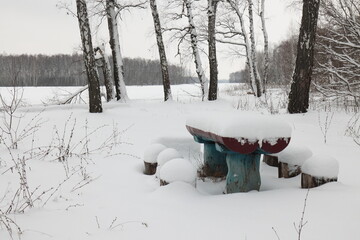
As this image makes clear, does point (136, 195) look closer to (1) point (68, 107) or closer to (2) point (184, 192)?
(2) point (184, 192)

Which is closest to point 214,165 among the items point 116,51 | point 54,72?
point 116,51

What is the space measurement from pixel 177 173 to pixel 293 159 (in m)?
1.40

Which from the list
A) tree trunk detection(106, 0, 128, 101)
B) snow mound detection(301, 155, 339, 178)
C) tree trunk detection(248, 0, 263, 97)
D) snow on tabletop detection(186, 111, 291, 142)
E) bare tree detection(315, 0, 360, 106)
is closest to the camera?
snow on tabletop detection(186, 111, 291, 142)

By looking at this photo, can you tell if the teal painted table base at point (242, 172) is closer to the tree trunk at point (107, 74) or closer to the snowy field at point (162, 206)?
the snowy field at point (162, 206)

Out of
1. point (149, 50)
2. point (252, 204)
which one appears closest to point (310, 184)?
point (252, 204)

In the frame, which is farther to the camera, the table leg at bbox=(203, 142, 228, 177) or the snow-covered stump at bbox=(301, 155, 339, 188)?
the table leg at bbox=(203, 142, 228, 177)

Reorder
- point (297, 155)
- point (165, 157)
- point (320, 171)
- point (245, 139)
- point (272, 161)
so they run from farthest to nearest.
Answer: point (272, 161), point (165, 157), point (297, 155), point (320, 171), point (245, 139)

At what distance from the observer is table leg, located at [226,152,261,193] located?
2930 mm

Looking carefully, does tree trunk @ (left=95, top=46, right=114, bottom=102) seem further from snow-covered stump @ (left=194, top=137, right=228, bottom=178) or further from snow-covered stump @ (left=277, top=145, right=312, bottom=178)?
snow-covered stump @ (left=277, top=145, right=312, bottom=178)

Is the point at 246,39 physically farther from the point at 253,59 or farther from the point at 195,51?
the point at 195,51

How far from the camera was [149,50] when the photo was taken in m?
15.8

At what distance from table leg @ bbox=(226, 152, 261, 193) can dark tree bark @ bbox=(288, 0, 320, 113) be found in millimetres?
5045

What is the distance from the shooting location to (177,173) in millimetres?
2922

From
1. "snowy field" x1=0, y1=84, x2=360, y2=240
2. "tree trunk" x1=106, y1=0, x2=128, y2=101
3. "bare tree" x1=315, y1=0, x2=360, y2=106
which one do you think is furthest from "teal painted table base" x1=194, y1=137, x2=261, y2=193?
"tree trunk" x1=106, y1=0, x2=128, y2=101
